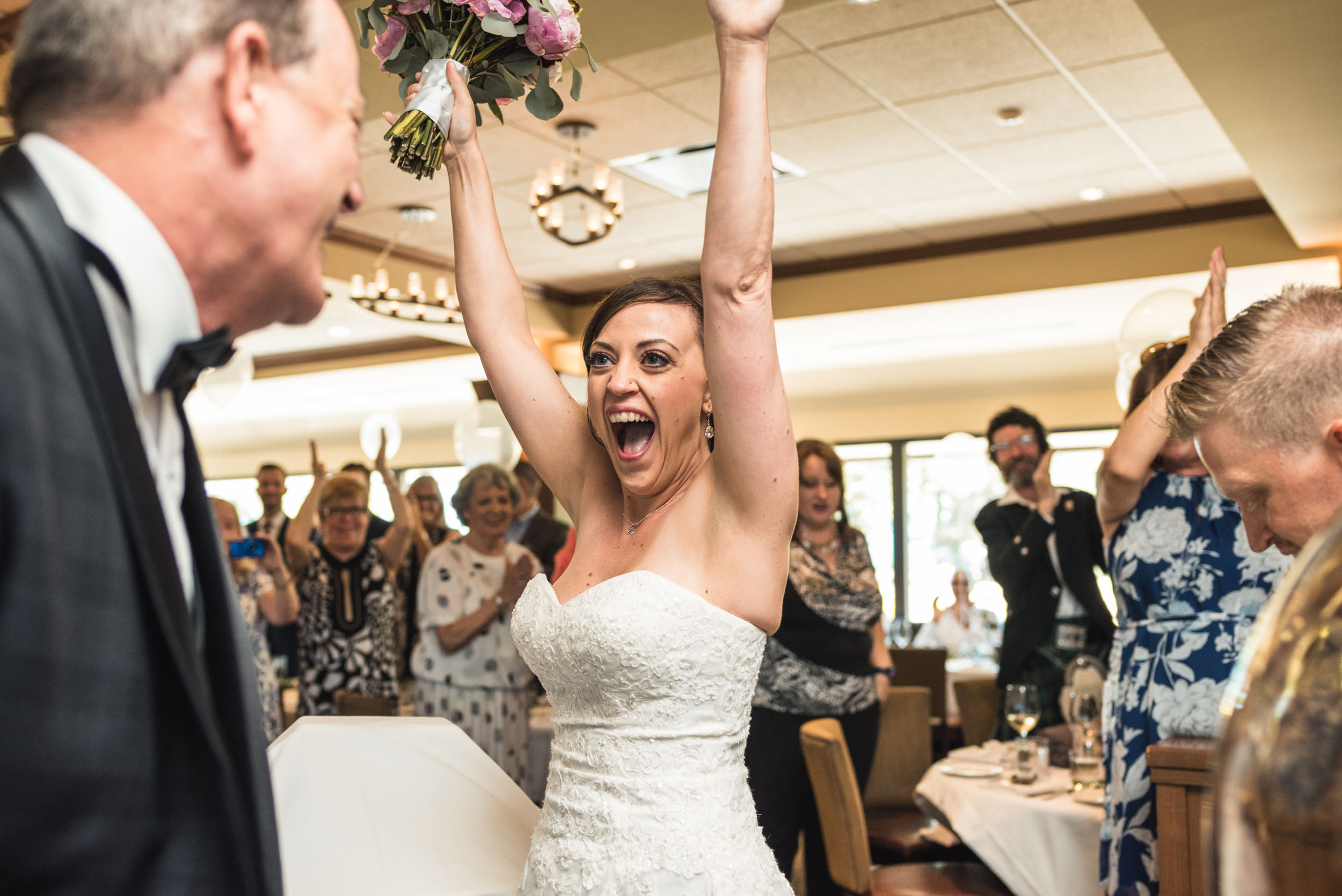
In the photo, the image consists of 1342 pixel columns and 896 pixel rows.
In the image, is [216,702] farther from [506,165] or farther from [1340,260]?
[1340,260]

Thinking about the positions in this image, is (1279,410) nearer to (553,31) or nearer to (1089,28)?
(553,31)

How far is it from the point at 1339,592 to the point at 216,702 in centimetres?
51

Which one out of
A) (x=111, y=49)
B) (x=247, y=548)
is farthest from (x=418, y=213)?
(x=111, y=49)

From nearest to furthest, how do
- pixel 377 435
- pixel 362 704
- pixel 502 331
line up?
pixel 502 331
pixel 362 704
pixel 377 435

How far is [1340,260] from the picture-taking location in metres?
6.75

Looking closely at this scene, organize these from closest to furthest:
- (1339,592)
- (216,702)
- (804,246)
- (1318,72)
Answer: (1339,592) → (216,702) → (1318,72) → (804,246)

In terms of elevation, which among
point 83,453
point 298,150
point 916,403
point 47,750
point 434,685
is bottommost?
point 434,685

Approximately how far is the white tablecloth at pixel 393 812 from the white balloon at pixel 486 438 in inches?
245

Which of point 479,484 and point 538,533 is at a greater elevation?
point 479,484

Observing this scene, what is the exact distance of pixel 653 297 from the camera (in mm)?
1592

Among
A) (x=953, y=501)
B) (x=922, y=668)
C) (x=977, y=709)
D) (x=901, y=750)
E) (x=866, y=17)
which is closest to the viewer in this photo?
(x=901, y=750)

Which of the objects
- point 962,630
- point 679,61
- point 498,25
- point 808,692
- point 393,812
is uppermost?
point 679,61

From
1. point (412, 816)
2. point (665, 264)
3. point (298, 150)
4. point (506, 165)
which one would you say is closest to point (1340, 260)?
point (665, 264)

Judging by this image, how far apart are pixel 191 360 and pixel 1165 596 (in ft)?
7.23
